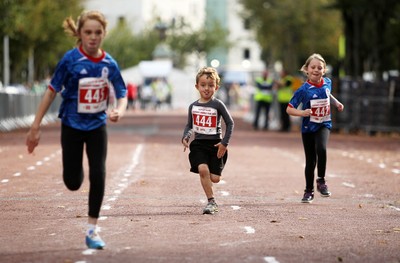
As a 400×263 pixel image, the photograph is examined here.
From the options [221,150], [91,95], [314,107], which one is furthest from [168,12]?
[91,95]

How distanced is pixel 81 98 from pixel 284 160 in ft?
46.0

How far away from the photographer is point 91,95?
33.2 ft

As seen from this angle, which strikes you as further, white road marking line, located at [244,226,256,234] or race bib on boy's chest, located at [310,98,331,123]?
race bib on boy's chest, located at [310,98,331,123]

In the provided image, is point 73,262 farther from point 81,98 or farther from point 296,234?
point 296,234

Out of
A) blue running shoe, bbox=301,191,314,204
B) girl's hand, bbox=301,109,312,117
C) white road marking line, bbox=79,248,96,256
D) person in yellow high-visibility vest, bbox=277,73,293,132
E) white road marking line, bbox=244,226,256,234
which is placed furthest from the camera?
person in yellow high-visibility vest, bbox=277,73,293,132

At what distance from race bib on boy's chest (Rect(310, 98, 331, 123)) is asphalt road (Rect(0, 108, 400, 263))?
0.96 metres

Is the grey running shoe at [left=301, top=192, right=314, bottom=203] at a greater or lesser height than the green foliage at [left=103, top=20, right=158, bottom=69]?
greater

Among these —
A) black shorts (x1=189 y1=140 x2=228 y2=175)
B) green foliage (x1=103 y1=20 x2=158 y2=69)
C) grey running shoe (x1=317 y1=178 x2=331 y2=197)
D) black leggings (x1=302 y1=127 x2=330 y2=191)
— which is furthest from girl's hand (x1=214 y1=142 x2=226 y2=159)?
green foliage (x1=103 y1=20 x2=158 y2=69)

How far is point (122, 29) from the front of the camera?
110500mm

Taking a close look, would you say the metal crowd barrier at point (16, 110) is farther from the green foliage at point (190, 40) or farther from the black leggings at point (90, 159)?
the green foliage at point (190, 40)

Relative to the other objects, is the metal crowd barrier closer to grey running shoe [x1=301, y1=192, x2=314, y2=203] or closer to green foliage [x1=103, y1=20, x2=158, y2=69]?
grey running shoe [x1=301, y1=192, x2=314, y2=203]

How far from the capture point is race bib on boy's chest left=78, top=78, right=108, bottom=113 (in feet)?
33.2

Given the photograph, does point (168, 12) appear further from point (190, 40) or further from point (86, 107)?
point (86, 107)

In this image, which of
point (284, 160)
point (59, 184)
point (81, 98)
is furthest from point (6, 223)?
point (284, 160)
